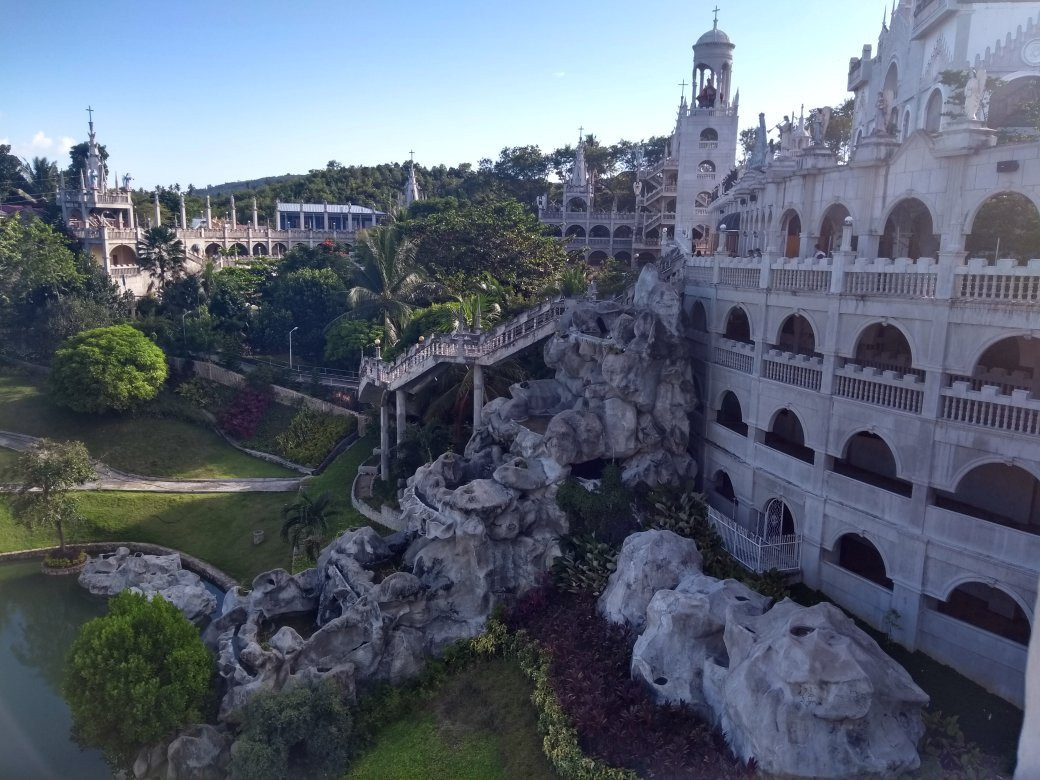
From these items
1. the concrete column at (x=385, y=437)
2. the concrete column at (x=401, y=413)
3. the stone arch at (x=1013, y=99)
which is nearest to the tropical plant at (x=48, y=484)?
the concrete column at (x=385, y=437)

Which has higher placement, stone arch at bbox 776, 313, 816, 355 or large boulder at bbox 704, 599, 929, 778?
stone arch at bbox 776, 313, 816, 355

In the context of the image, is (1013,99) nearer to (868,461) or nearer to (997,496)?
(868,461)

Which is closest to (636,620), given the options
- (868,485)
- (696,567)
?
(696,567)

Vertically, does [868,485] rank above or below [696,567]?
above

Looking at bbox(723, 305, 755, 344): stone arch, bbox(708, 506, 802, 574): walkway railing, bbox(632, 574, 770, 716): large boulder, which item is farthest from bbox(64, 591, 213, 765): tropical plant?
bbox(723, 305, 755, 344): stone arch

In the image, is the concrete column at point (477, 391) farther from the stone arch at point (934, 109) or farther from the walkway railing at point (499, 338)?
the stone arch at point (934, 109)

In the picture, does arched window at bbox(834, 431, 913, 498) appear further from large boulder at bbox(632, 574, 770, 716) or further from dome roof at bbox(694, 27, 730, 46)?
dome roof at bbox(694, 27, 730, 46)

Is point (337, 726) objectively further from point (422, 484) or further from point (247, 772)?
point (422, 484)
